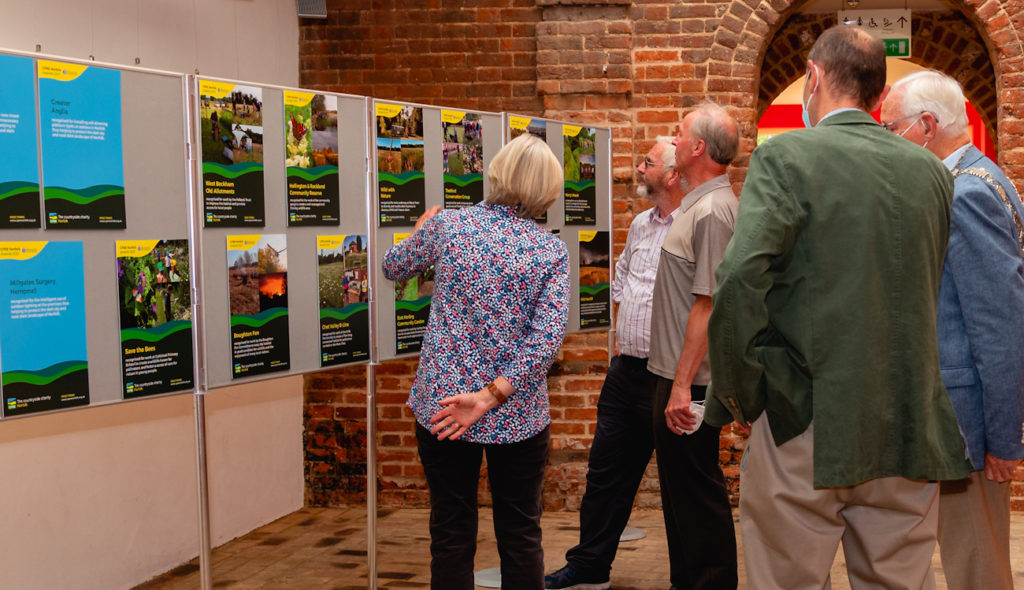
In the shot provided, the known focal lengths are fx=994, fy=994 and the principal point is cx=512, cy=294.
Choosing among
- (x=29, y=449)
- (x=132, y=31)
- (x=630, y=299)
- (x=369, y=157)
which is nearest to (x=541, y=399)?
(x=630, y=299)

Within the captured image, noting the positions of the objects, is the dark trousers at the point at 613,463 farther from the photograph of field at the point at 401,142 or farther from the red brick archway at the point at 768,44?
the red brick archway at the point at 768,44

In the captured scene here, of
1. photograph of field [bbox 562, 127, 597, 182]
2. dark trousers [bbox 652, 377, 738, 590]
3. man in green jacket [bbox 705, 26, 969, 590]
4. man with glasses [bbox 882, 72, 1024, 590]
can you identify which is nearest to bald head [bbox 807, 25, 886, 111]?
man in green jacket [bbox 705, 26, 969, 590]

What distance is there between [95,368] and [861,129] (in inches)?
75.9

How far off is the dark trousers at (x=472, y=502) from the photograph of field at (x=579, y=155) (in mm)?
1708

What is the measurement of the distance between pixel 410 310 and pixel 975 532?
194 centimetres

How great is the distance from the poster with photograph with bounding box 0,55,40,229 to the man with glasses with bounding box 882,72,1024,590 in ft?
7.03

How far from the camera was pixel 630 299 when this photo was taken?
3.51 meters

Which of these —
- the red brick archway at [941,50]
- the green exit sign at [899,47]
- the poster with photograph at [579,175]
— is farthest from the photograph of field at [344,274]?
the red brick archway at [941,50]

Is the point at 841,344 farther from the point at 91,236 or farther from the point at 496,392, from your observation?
the point at 91,236

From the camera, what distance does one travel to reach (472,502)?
2791mm

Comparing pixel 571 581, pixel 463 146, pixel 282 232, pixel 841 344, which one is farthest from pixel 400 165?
pixel 841 344

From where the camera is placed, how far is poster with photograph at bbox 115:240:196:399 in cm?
261

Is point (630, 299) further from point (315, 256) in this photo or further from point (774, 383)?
point (774, 383)

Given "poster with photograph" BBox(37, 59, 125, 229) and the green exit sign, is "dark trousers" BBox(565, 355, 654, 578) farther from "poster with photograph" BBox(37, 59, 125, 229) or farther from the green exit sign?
the green exit sign
